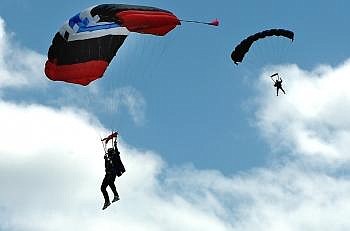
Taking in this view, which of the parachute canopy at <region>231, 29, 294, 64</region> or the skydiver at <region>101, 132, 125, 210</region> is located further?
the parachute canopy at <region>231, 29, 294, 64</region>

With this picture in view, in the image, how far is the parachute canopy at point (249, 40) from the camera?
42125mm

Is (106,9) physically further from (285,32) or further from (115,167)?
(285,32)

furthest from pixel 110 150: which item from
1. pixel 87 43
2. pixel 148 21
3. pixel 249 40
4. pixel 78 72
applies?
pixel 249 40

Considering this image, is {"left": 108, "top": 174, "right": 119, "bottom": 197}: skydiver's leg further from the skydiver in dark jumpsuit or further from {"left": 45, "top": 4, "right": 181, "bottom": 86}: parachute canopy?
{"left": 45, "top": 4, "right": 181, "bottom": 86}: parachute canopy

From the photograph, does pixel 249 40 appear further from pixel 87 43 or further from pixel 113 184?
pixel 113 184

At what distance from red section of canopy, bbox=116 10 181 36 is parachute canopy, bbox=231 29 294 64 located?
8.29 m

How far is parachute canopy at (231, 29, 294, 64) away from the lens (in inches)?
1658

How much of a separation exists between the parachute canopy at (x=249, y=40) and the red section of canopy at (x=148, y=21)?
27.2 ft

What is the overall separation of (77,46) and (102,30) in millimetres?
1160

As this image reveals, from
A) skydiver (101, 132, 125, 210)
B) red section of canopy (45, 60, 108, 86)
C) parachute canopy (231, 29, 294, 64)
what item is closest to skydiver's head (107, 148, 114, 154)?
skydiver (101, 132, 125, 210)

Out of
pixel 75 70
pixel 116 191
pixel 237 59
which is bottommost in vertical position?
pixel 116 191

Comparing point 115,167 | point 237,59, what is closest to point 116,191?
point 115,167

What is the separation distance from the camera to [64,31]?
3647cm

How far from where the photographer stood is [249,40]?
1687 inches
